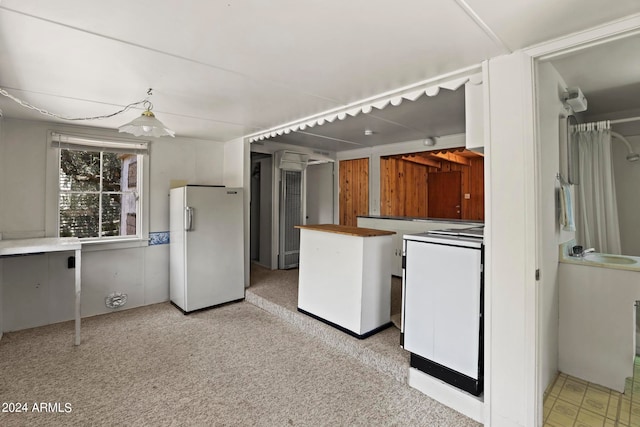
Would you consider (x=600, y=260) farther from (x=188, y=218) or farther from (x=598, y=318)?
(x=188, y=218)

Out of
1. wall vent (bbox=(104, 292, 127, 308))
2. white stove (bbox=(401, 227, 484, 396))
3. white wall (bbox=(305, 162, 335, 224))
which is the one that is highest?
white wall (bbox=(305, 162, 335, 224))

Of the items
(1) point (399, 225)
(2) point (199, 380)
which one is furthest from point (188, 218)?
(1) point (399, 225)

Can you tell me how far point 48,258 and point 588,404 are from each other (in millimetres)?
4729

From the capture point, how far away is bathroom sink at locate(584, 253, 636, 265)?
7.38 feet

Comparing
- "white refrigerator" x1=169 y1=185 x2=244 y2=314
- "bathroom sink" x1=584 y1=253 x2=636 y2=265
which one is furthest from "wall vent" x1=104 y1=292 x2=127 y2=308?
"bathroom sink" x1=584 y1=253 x2=636 y2=265

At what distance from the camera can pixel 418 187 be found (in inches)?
269

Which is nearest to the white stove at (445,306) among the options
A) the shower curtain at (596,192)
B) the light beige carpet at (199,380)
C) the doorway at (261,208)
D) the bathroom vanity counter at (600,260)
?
the light beige carpet at (199,380)

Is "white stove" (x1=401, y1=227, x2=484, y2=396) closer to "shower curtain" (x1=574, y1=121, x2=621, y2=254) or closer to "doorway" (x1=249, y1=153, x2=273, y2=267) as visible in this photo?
"shower curtain" (x1=574, y1=121, x2=621, y2=254)

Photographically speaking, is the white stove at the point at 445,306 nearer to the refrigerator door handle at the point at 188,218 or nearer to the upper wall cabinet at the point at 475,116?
the upper wall cabinet at the point at 475,116

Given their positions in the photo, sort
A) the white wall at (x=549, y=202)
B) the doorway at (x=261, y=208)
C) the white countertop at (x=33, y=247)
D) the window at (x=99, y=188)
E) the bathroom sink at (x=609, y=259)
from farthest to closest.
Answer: the doorway at (x=261, y=208)
the window at (x=99, y=188)
the white countertop at (x=33, y=247)
the bathroom sink at (x=609, y=259)
the white wall at (x=549, y=202)

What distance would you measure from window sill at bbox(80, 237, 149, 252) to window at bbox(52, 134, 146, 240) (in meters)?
0.08

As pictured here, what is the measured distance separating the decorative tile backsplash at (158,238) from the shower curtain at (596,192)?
4388mm

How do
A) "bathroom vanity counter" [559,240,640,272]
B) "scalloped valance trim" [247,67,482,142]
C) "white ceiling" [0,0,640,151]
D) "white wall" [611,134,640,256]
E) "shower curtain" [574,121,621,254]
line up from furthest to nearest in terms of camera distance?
"white wall" [611,134,640,256]
"shower curtain" [574,121,621,254]
"bathroom vanity counter" [559,240,640,272]
"scalloped valance trim" [247,67,482,142]
"white ceiling" [0,0,640,151]

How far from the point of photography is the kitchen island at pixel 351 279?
2588 mm
